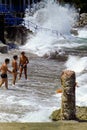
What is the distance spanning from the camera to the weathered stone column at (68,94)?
27.7 feet

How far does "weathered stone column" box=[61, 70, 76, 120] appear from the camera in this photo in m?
8.45

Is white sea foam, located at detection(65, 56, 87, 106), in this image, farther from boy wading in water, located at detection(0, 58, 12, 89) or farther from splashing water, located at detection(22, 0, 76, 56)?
splashing water, located at detection(22, 0, 76, 56)

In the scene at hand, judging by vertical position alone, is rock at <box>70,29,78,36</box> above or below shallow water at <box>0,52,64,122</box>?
below

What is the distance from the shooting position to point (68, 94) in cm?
846

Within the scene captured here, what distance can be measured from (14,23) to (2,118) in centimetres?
2249

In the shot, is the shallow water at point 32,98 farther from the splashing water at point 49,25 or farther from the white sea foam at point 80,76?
the splashing water at point 49,25

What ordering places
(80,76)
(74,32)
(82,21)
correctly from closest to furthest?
(80,76), (74,32), (82,21)

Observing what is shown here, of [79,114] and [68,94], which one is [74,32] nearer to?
[79,114]

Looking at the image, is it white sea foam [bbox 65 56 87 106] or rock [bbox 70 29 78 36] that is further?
rock [bbox 70 29 78 36]

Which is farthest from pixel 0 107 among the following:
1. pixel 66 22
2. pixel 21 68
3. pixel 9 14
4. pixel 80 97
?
pixel 66 22

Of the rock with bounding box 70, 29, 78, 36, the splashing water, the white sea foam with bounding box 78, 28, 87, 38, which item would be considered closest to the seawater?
the splashing water

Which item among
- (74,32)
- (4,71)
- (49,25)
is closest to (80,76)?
(4,71)

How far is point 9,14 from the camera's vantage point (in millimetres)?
34594

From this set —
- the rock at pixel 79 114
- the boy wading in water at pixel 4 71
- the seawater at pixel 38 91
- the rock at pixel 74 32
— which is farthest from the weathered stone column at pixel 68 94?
the rock at pixel 74 32
